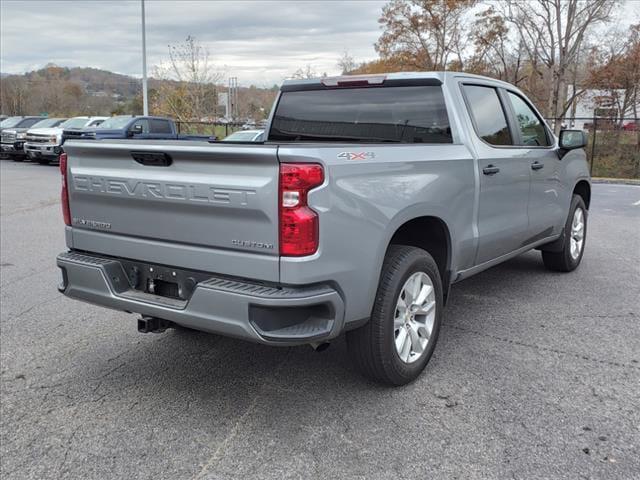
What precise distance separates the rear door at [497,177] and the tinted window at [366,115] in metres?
0.30

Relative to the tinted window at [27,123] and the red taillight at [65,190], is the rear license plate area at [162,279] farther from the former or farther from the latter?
the tinted window at [27,123]

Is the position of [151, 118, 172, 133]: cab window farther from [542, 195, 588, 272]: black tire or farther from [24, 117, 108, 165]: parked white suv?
[542, 195, 588, 272]: black tire

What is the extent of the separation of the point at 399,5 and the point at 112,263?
3321 centimetres

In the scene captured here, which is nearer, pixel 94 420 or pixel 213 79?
pixel 94 420

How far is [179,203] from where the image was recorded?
10.3 feet

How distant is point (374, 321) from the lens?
333 cm

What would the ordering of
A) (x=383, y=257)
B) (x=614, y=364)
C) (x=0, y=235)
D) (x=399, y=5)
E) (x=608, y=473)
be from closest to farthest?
1. (x=608, y=473)
2. (x=383, y=257)
3. (x=614, y=364)
4. (x=0, y=235)
5. (x=399, y=5)

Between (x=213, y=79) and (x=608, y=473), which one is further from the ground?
(x=213, y=79)

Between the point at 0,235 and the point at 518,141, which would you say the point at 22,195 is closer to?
the point at 0,235

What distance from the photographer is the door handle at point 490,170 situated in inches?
171

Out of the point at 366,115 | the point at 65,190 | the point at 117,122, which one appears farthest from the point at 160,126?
the point at 65,190

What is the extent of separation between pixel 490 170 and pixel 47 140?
22.2 m

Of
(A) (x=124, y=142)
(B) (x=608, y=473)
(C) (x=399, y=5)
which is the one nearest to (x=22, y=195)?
(A) (x=124, y=142)

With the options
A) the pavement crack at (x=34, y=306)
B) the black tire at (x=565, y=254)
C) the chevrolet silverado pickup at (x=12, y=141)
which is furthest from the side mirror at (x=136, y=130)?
the black tire at (x=565, y=254)
